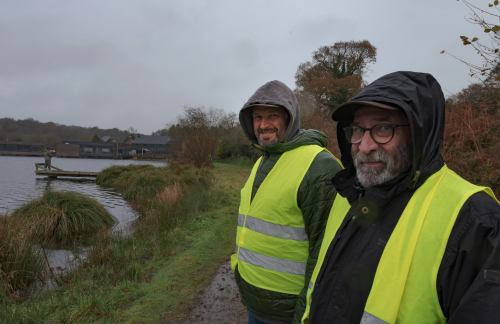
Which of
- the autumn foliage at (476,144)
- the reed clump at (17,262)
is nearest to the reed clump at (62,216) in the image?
the reed clump at (17,262)

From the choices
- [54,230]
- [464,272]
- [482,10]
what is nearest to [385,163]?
[464,272]

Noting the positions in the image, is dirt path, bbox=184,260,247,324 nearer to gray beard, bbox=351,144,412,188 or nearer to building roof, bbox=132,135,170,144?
gray beard, bbox=351,144,412,188

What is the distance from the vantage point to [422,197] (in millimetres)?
1114

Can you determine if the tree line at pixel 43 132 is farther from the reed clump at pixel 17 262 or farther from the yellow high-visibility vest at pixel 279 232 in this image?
the yellow high-visibility vest at pixel 279 232

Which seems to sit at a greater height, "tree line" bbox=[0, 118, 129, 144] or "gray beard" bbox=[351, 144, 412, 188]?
"tree line" bbox=[0, 118, 129, 144]

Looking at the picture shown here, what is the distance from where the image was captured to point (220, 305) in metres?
4.16

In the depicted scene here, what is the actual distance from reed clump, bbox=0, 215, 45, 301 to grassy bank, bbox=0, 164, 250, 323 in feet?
1.69

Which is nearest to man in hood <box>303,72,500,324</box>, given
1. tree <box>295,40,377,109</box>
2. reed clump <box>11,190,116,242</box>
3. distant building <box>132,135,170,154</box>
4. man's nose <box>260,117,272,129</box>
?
man's nose <box>260,117,272,129</box>

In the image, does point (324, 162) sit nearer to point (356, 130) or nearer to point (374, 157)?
point (356, 130)

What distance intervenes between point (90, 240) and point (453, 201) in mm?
8600

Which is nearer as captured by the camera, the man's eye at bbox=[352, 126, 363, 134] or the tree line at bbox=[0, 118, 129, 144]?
the man's eye at bbox=[352, 126, 363, 134]

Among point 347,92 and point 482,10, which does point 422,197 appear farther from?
point 347,92

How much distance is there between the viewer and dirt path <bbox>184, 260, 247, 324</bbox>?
3830 mm

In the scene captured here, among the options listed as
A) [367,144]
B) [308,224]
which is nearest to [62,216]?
[308,224]
